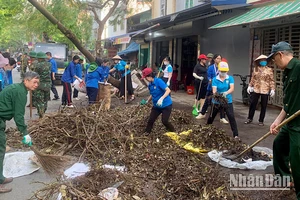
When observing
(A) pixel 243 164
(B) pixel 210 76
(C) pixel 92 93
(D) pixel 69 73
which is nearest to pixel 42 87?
(C) pixel 92 93

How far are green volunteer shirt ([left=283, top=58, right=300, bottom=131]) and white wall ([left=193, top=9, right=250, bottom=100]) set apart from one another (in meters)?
8.37

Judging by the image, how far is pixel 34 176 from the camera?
4785 mm

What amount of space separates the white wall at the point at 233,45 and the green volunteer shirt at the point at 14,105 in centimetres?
922

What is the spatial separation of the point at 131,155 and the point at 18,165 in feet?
5.70

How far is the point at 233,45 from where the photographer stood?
1267 cm

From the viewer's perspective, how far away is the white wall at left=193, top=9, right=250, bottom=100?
39.2ft

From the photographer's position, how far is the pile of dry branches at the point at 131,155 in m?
3.79

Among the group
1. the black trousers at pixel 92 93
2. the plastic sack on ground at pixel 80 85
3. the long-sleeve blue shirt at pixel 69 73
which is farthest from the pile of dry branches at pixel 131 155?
the long-sleeve blue shirt at pixel 69 73

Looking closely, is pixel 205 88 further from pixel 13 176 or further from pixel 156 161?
pixel 13 176

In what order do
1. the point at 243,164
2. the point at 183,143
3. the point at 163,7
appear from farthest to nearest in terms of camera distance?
the point at 163,7 → the point at 183,143 → the point at 243,164

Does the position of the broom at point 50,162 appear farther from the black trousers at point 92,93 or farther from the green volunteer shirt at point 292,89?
the black trousers at point 92,93

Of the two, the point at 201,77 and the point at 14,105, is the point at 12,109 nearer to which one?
the point at 14,105

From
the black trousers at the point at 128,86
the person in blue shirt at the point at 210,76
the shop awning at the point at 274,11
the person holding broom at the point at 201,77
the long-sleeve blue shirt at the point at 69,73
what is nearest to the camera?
the shop awning at the point at 274,11

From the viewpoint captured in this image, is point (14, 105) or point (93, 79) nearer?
point (14, 105)
